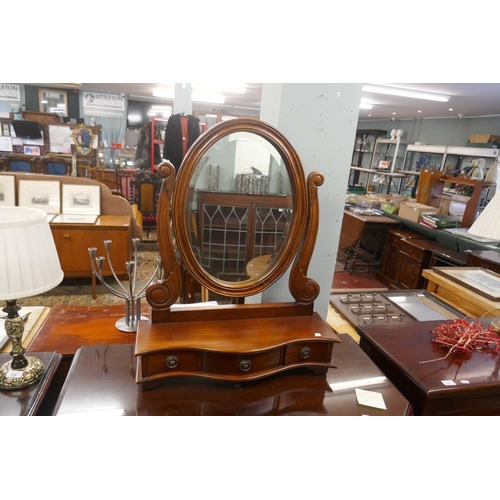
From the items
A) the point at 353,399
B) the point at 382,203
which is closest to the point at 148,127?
the point at 382,203

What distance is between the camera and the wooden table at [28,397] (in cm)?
85

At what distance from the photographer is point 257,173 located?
3.43 ft

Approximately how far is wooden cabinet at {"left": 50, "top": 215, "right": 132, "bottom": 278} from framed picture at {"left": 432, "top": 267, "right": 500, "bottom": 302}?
2.37 meters

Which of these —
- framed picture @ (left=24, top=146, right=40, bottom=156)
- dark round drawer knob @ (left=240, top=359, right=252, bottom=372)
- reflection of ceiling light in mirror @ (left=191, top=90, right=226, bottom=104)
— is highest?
reflection of ceiling light in mirror @ (left=191, top=90, right=226, bottom=104)

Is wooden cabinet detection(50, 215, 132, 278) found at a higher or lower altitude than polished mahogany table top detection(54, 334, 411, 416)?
lower

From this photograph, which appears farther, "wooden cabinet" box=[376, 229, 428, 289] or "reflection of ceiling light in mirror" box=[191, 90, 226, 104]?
"reflection of ceiling light in mirror" box=[191, 90, 226, 104]

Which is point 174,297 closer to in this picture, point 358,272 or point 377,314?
point 377,314

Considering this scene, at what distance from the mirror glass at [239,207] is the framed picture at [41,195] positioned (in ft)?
8.55

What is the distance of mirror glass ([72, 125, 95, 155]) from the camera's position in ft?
17.1

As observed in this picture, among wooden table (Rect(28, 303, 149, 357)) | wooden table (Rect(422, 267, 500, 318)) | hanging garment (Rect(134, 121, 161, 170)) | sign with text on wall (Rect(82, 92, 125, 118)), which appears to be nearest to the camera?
wooden table (Rect(28, 303, 149, 357))

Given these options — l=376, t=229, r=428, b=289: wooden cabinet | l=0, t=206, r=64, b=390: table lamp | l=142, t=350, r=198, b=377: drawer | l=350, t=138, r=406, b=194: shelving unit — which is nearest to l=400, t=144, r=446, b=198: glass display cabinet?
l=350, t=138, r=406, b=194: shelving unit

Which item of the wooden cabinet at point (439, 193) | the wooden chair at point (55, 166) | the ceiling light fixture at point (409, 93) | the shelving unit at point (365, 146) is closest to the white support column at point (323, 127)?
the wooden cabinet at point (439, 193)

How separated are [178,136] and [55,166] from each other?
174 centimetres

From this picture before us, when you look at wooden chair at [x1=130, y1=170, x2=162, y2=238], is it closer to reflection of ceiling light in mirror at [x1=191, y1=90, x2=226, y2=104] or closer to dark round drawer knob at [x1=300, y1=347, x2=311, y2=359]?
reflection of ceiling light in mirror at [x1=191, y1=90, x2=226, y2=104]
